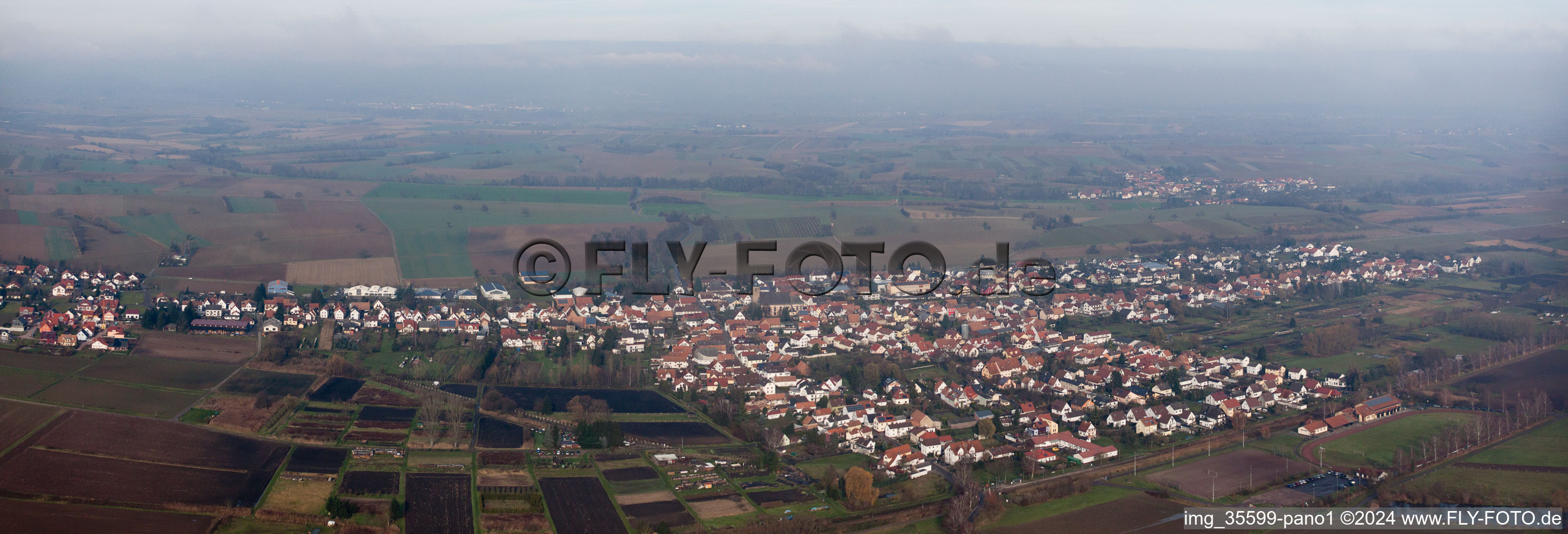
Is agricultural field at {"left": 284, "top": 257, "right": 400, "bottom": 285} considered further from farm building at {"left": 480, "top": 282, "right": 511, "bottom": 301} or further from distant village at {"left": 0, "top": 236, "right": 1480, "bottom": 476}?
farm building at {"left": 480, "top": 282, "right": 511, "bottom": 301}

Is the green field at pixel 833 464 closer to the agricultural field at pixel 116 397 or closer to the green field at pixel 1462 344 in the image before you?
the agricultural field at pixel 116 397

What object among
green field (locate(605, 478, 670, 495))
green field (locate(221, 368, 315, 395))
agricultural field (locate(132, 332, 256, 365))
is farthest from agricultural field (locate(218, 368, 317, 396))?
green field (locate(605, 478, 670, 495))

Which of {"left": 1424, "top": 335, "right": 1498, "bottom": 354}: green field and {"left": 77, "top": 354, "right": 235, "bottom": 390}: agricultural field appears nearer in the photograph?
{"left": 77, "top": 354, "right": 235, "bottom": 390}: agricultural field

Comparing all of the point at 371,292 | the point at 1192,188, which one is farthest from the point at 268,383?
the point at 1192,188

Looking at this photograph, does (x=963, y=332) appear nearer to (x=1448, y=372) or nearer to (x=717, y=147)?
(x=1448, y=372)

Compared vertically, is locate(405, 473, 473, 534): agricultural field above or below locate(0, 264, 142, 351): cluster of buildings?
below

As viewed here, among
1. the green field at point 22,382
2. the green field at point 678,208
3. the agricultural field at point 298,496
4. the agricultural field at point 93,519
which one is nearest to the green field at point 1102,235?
the green field at point 678,208

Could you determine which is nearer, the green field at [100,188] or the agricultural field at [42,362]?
the agricultural field at [42,362]
